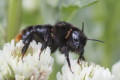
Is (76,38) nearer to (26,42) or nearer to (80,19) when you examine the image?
(26,42)

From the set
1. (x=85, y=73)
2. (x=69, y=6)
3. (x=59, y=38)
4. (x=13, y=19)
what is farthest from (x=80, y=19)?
(x=85, y=73)

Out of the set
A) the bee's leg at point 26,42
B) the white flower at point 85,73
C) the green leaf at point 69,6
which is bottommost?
the white flower at point 85,73

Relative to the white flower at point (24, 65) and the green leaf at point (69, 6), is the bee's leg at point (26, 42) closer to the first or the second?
the white flower at point (24, 65)

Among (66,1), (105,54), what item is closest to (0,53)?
(66,1)

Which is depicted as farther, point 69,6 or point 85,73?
point 69,6

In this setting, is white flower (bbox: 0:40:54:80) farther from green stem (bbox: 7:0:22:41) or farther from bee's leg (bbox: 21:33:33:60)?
green stem (bbox: 7:0:22:41)

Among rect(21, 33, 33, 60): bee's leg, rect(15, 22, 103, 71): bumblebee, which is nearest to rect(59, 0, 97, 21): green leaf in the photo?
rect(15, 22, 103, 71): bumblebee

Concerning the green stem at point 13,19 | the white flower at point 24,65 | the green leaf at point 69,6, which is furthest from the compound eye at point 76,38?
the green stem at point 13,19
